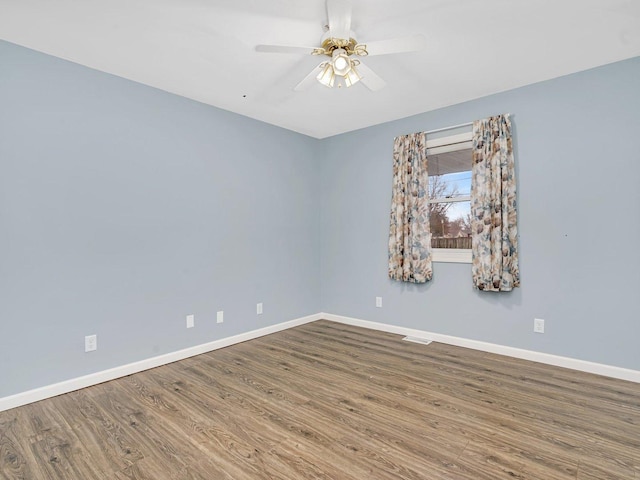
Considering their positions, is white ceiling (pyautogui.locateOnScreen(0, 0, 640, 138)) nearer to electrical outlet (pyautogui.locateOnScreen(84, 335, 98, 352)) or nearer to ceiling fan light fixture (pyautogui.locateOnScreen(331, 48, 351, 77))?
ceiling fan light fixture (pyautogui.locateOnScreen(331, 48, 351, 77))

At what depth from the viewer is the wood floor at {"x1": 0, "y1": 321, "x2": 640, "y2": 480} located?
5.82 feet

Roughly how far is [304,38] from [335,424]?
265cm

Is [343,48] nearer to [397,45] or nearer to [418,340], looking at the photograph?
[397,45]

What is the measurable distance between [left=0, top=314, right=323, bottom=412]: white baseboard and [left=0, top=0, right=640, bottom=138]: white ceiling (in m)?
2.56

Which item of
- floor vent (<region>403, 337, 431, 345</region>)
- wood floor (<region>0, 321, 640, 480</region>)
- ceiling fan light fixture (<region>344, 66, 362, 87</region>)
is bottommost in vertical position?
wood floor (<region>0, 321, 640, 480</region>)

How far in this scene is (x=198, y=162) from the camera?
3.58 metres

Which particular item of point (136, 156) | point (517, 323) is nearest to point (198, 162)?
point (136, 156)

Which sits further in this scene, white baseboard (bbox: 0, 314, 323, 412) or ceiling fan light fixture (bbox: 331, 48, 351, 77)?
white baseboard (bbox: 0, 314, 323, 412)

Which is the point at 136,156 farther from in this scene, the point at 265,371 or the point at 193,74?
the point at 265,371

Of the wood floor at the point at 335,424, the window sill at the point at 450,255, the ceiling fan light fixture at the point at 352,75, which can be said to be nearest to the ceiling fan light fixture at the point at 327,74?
the ceiling fan light fixture at the point at 352,75

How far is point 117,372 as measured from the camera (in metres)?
2.93

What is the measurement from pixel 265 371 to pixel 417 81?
302 cm

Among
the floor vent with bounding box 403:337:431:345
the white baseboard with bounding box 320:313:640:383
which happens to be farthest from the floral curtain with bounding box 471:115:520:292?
the floor vent with bounding box 403:337:431:345

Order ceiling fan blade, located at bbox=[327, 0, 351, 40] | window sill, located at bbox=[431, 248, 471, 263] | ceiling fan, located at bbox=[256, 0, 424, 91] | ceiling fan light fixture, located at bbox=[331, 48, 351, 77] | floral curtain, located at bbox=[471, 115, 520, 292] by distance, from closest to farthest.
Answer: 1. ceiling fan blade, located at bbox=[327, 0, 351, 40]
2. ceiling fan, located at bbox=[256, 0, 424, 91]
3. ceiling fan light fixture, located at bbox=[331, 48, 351, 77]
4. floral curtain, located at bbox=[471, 115, 520, 292]
5. window sill, located at bbox=[431, 248, 471, 263]
